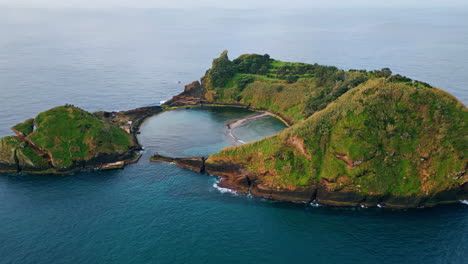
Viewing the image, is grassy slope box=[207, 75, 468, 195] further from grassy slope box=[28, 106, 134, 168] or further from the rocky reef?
grassy slope box=[28, 106, 134, 168]

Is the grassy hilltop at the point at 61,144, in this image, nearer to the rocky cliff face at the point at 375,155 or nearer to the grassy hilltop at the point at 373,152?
the grassy hilltop at the point at 373,152

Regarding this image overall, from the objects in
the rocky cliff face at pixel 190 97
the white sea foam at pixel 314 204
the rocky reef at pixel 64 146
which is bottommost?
the white sea foam at pixel 314 204

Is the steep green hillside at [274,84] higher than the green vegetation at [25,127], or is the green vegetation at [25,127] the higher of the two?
the steep green hillside at [274,84]

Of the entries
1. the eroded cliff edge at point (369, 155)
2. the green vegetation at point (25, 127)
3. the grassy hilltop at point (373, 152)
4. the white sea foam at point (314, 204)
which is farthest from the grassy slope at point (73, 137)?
the white sea foam at point (314, 204)

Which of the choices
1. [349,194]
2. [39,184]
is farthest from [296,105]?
[39,184]

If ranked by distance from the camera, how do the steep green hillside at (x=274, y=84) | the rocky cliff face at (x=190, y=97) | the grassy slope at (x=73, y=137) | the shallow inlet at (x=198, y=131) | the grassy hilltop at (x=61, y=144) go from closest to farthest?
the grassy hilltop at (x=61, y=144), the grassy slope at (x=73, y=137), the shallow inlet at (x=198, y=131), the steep green hillside at (x=274, y=84), the rocky cliff face at (x=190, y=97)

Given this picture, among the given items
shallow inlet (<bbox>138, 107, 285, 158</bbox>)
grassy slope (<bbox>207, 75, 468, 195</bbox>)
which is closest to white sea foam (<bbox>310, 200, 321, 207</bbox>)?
grassy slope (<bbox>207, 75, 468, 195</bbox>)

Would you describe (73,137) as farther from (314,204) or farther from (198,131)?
(314,204)
